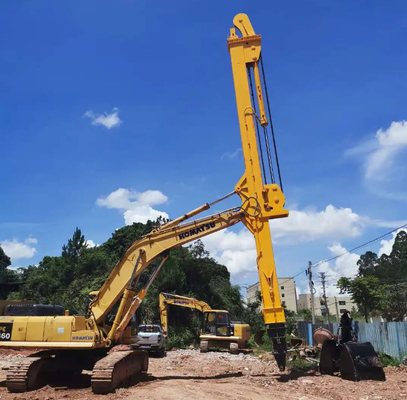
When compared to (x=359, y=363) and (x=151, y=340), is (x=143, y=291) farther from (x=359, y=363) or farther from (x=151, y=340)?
(x=151, y=340)

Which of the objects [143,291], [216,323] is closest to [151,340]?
[216,323]

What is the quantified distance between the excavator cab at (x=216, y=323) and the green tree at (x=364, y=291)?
16.3 metres

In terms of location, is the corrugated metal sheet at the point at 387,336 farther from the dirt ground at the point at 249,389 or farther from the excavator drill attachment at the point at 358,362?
the excavator drill attachment at the point at 358,362

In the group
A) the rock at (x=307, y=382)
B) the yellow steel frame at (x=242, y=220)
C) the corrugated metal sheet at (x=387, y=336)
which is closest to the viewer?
the rock at (x=307, y=382)

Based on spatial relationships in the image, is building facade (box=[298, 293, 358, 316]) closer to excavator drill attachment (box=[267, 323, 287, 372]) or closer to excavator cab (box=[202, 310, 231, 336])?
excavator cab (box=[202, 310, 231, 336])

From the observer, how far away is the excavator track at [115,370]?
31.1ft

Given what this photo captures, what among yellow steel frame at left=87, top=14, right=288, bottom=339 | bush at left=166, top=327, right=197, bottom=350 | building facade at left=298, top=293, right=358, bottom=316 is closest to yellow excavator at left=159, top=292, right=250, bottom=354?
bush at left=166, top=327, right=197, bottom=350

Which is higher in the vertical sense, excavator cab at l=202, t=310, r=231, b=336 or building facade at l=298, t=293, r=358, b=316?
building facade at l=298, t=293, r=358, b=316

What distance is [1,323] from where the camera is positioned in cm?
1116

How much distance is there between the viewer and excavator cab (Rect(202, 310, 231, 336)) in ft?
81.0

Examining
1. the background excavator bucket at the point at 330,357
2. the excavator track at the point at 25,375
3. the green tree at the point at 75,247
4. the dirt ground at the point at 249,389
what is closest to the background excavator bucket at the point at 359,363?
the dirt ground at the point at 249,389

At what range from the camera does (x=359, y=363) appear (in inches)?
444

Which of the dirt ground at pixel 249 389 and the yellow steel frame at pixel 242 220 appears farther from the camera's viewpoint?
the yellow steel frame at pixel 242 220

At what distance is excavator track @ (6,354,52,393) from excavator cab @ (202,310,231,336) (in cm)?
1501
